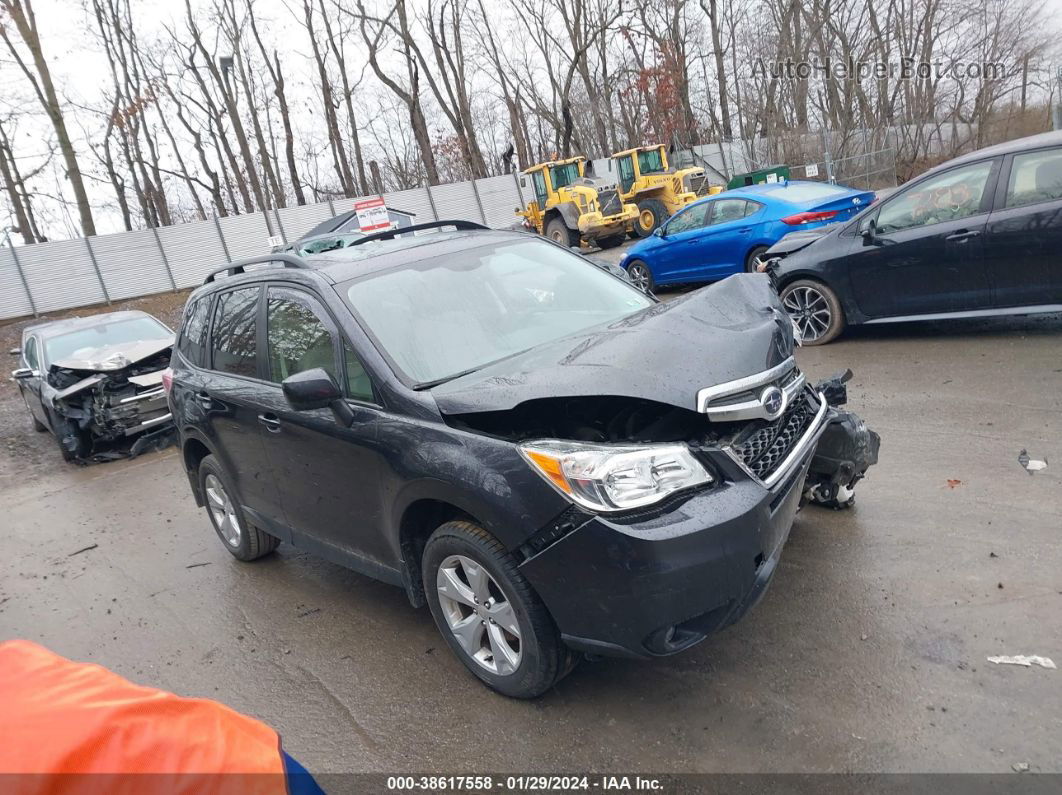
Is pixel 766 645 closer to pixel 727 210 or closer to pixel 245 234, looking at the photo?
pixel 727 210

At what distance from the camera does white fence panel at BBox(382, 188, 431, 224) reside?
32.0m

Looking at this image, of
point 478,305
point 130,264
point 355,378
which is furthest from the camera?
point 130,264

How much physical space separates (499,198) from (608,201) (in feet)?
41.1

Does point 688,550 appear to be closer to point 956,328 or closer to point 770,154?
point 956,328

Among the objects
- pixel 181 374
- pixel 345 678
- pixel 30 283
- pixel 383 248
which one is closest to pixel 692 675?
pixel 345 678

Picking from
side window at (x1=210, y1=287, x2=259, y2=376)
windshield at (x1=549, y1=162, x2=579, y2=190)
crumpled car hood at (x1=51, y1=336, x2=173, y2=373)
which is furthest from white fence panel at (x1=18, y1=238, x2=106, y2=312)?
side window at (x1=210, y1=287, x2=259, y2=376)

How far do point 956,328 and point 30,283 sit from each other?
2527 centimetres

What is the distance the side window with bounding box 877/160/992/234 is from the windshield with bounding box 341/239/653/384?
394 centimetres

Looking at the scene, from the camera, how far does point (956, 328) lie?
7352 millimetres

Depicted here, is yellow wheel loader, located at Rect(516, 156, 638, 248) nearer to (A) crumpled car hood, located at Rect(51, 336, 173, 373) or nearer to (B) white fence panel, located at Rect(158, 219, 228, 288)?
(B) white fence panel, located at Rect(158, 219, 228, 288)

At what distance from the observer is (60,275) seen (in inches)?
930

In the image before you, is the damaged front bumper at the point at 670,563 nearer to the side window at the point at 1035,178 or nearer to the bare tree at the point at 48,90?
the side window at the point at 1035,178

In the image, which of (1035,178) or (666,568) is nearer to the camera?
(666,568)
